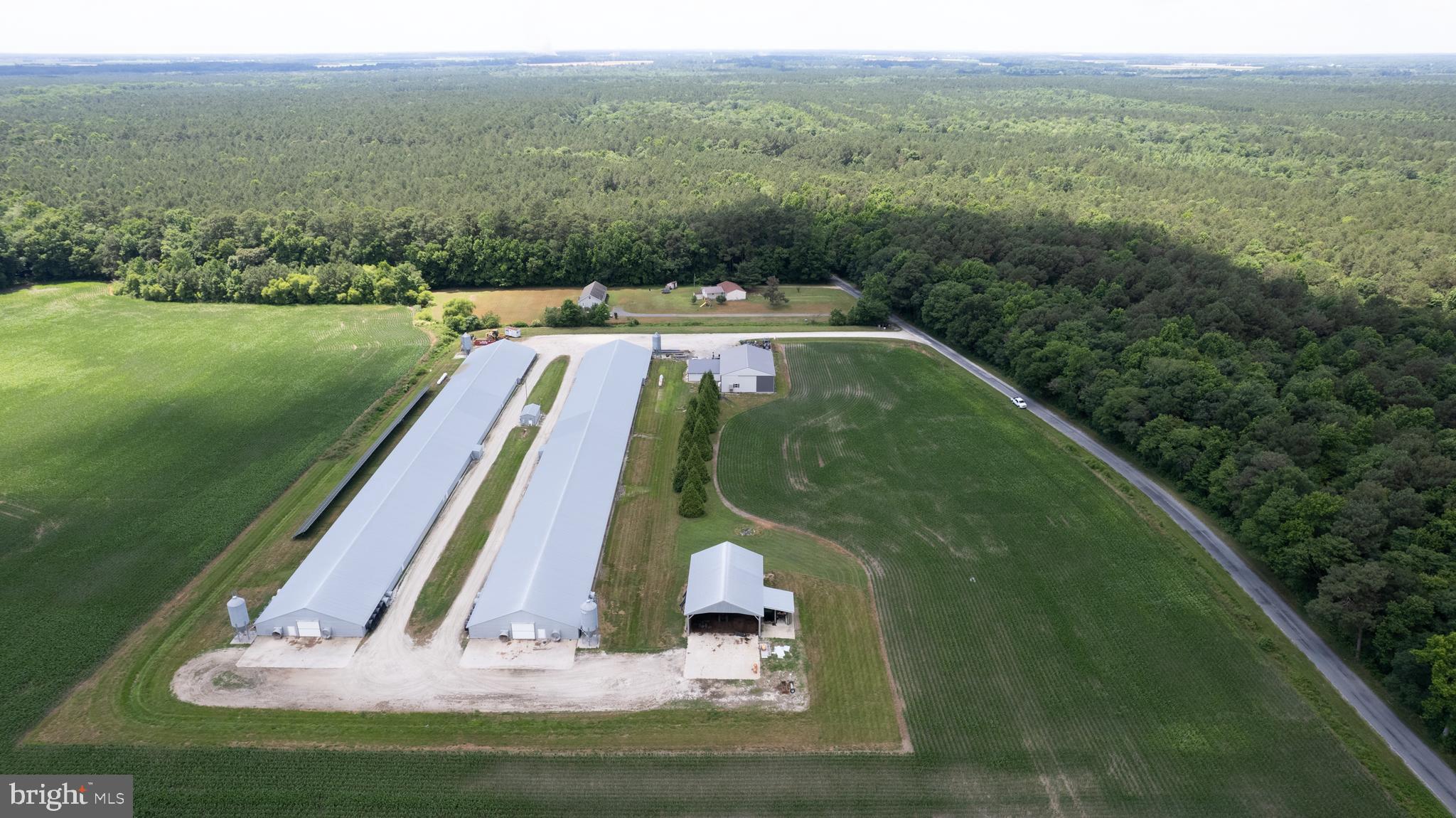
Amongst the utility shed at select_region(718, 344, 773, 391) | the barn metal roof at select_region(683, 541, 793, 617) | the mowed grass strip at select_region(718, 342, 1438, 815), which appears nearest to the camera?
the mowed grass strip at select_region(718, 342, 1438, 815)

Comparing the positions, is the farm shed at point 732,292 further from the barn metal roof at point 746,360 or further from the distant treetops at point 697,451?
the distant treetops at point 697,451

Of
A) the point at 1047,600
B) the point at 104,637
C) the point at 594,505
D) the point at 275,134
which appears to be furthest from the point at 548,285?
the point at 275,134

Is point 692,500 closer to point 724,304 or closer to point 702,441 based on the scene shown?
point 702,441

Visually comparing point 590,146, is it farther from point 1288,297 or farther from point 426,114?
point 1288,297

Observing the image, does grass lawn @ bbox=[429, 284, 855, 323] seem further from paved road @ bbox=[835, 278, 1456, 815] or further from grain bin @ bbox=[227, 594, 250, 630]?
grain bin @ bbox=[227, 594, 250, 630]

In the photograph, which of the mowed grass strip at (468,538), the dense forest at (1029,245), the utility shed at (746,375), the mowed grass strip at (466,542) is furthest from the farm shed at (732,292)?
the mowed grass strip at (466,542)

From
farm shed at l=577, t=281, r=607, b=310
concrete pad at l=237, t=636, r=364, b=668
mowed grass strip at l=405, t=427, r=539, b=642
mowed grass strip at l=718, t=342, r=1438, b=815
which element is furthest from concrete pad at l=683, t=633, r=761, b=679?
farm shed at l=577, t=281, r=607, b=310
